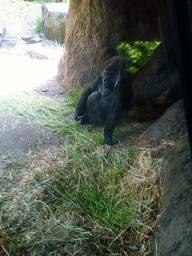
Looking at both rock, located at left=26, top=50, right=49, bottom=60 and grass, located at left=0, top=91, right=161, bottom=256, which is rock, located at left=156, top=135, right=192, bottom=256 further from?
rock, located at left=26, top=50, right=49, bottom=60

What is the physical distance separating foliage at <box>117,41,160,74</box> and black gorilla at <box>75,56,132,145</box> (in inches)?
2.5

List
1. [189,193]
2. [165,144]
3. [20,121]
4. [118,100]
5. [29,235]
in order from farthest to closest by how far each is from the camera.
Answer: [20,121] → [118,100] → [165,144] → [29,235] → [189,193]

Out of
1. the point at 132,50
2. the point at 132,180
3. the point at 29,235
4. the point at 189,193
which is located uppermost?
the point at 132,50

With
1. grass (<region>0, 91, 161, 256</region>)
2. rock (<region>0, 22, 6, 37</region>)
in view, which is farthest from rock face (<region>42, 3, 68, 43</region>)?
grass (<region>0, 91, 161, 256</region>)

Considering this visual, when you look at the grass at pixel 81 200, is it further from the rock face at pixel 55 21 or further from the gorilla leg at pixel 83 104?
the rock face at pixel 55 21

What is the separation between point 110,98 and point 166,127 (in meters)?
0.47

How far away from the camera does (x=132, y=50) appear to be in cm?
357

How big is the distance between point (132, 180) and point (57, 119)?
1292 mm

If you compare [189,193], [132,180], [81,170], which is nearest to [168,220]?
[189,193]

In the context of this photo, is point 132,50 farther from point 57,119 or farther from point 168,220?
point 168,220

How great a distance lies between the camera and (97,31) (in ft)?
14.4

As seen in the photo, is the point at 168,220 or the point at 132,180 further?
the point at 132,180

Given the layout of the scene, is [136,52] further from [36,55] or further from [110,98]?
[36,55]

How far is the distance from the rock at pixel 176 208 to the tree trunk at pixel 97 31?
4.19ft
